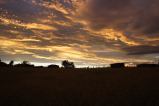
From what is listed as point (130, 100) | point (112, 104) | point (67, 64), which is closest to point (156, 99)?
point (130, 100)

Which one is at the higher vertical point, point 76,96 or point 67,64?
point 67,64

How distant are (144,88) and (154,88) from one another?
1.77 ft

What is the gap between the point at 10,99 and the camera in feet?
43.7

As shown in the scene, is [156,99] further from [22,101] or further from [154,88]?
[22,101]

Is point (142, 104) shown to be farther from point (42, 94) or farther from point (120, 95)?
point (42, 94)

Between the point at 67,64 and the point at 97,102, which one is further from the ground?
the point at 67,64

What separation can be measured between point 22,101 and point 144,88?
22.3ft

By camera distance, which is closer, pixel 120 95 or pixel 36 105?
pixel 36 105

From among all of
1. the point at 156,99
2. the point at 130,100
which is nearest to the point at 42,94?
the point at 130,100

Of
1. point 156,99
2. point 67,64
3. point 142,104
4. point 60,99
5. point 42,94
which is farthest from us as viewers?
point 67,64

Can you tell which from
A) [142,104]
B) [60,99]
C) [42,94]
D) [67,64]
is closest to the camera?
[142,104]

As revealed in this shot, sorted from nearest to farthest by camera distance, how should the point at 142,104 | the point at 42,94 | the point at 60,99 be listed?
the point at 142,104
the point at 60,99
the point at 42,94

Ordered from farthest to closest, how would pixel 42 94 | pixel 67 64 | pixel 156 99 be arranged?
pixel 67 64
pixel 42 94
pixel 156 99

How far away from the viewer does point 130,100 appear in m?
12.1
